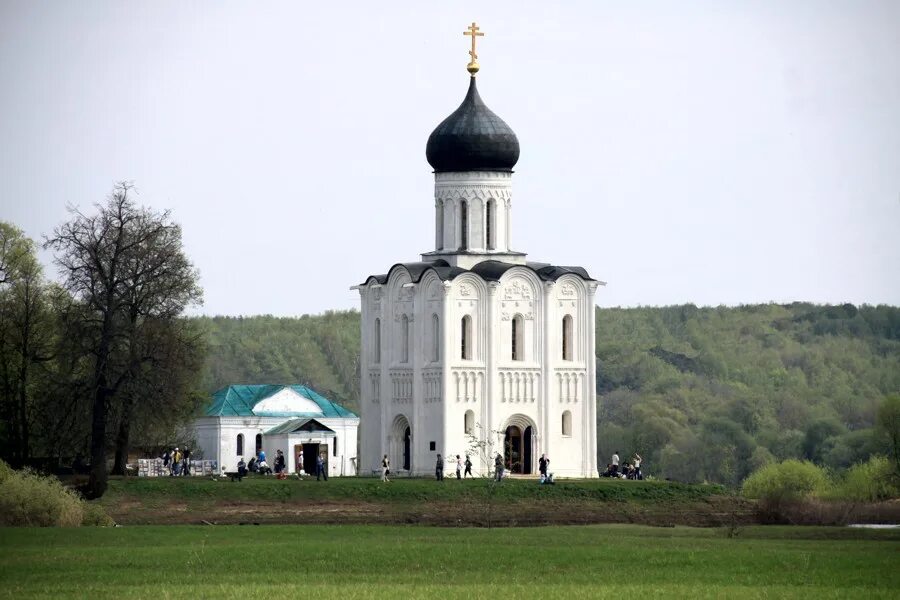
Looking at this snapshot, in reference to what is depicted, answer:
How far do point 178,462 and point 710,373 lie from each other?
67587 millimetres

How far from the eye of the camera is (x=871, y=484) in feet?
241

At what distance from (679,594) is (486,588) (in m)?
3.25

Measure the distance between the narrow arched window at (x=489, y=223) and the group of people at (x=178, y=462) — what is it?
35.7ft

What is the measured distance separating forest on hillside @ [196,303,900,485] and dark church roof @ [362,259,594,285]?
2107 centimetres

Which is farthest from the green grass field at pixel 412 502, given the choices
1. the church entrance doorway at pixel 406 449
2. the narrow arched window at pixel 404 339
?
the narrow arched window at pixel 404 339

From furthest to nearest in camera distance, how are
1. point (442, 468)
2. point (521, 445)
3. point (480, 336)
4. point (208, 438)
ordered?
point (208, 438) → point (521, 445) → point (480, 336) → point (442, 468)

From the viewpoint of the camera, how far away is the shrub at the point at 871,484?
71.9 m

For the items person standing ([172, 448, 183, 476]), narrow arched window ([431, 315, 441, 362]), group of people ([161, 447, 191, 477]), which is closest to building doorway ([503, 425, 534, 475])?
narrow arched window ([431, 315, 441, 362])

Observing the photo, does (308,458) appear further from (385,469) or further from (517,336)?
(385,469)

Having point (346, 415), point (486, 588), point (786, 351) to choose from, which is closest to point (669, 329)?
point (786, 351)

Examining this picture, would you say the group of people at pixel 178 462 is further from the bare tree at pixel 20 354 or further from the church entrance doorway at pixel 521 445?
the church entrance doorway at pixel 521 445

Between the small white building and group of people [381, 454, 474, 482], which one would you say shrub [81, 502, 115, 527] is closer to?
group of people [381, 454, 474, 482]

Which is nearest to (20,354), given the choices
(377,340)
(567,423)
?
(377,340)

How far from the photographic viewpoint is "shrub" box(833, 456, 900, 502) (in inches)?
2830
